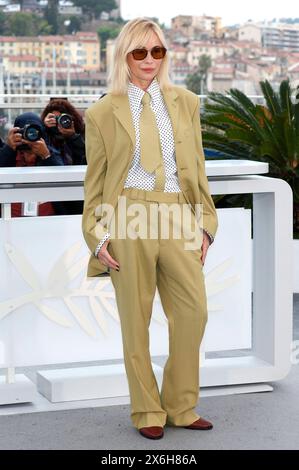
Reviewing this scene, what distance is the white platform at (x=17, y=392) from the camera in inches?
182

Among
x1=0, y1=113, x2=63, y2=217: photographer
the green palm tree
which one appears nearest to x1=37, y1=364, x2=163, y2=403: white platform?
x1=0, y1=113, x2=63, y2=217: photographer

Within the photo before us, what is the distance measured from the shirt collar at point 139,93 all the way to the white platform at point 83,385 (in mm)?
1294

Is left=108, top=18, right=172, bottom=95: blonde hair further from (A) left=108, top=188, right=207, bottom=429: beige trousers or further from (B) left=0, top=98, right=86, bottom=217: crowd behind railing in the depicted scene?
(B) left=0, top=98, right=86, bottom=217: crowd behind railing

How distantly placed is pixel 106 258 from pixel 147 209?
9.6 inches

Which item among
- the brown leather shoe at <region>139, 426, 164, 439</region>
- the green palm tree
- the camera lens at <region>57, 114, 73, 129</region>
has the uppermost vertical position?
the camera lens at <region>57, 114, 73, 129</region>

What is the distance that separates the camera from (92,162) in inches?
161

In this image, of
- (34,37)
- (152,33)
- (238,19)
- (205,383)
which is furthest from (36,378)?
(238,19)

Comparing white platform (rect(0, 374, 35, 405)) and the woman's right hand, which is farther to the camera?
white platform (rect(0, 374, 35, 405))

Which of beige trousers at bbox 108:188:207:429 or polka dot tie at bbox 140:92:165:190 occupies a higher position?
polka dot tie at bbox 140:92:165:190

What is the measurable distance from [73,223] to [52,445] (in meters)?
1.04

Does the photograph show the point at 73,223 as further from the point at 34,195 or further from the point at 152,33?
the point at 152,33

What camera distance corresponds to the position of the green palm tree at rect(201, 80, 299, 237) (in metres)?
8.95

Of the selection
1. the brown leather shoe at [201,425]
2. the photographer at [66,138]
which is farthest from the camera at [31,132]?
the brown leather shoe at [201,425]

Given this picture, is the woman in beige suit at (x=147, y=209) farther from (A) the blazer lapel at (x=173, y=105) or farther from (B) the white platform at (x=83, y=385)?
(B) the white platform at (x=83, y=385)
